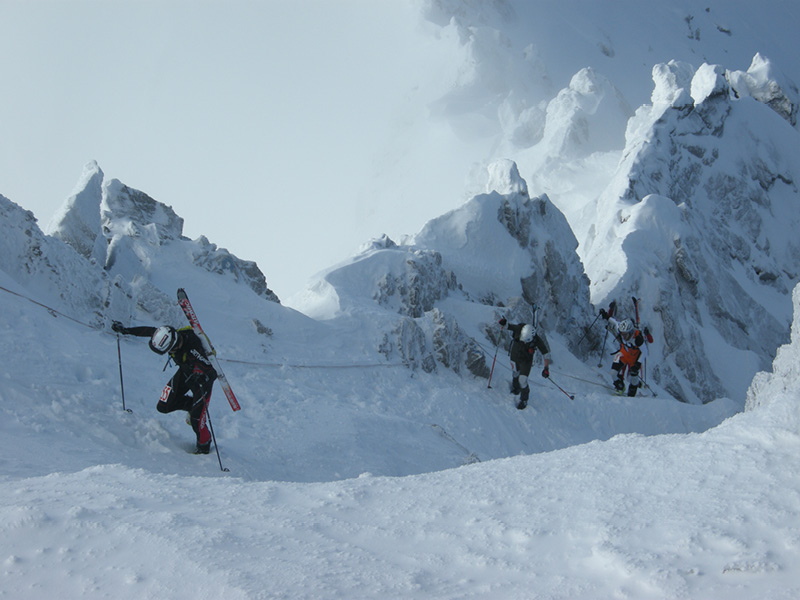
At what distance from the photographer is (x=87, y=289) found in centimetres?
1196

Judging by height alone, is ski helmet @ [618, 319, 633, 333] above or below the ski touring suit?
above

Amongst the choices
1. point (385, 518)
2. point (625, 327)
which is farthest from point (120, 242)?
point (385, 518)

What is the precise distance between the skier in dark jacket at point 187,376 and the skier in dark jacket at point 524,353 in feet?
27.4

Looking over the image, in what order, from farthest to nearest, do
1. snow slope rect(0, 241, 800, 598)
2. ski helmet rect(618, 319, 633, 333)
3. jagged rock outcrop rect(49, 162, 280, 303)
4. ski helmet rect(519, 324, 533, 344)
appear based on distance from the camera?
1. ski helmet rect(618, 319, 633, 333)
2. jagged rock outcrop rect(49, 162, 280, 303)
3. ski helmet rect(519, 324, 533, 344)
4. snow slope rect(0, 241, 800, 598)

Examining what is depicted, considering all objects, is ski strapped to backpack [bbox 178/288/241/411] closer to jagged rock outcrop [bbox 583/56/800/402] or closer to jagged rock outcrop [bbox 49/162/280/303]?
jagged rock outcrop [bbox 49/162/280/303]

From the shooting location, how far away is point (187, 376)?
8.25 metres

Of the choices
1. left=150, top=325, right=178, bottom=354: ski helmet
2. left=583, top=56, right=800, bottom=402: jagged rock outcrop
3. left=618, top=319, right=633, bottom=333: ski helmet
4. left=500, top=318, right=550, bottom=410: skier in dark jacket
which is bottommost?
left=150, top=325, right=178, bottom=354: ski helmet

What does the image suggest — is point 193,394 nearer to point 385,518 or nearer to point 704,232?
point 385,518

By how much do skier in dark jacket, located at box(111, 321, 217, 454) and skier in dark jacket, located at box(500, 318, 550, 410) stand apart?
835cm

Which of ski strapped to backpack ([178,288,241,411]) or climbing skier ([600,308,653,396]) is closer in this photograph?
ski strapped to backpack ([178,288,241,411])

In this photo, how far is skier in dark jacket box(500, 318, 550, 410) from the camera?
14.8m

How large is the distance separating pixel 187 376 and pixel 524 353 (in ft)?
29.5

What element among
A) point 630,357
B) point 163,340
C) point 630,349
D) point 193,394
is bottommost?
point 193,394

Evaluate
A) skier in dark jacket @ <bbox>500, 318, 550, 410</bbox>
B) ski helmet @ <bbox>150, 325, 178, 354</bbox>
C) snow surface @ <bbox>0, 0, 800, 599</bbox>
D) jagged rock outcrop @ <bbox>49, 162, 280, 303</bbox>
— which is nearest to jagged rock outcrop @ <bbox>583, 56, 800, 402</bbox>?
snow surface @ <bbox>0, 0, 800, 599</bbox>
